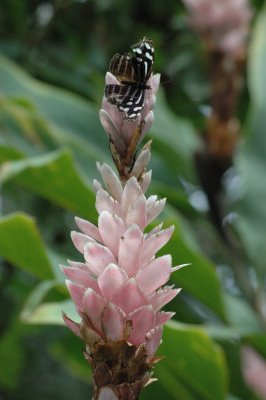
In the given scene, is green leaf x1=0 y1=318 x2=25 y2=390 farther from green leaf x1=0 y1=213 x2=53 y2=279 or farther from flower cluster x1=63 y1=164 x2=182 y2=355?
flower cluster x1=63 y1=164 x2=182 y2=355

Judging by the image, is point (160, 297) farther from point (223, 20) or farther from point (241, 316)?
point (223, 20)

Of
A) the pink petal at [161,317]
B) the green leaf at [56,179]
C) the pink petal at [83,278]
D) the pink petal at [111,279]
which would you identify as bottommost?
the green leaf at [56,179]

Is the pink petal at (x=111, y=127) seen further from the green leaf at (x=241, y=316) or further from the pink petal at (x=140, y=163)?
the green leaf at (x=241, y=316)

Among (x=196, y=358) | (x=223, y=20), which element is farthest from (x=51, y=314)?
(x=223, y=20)

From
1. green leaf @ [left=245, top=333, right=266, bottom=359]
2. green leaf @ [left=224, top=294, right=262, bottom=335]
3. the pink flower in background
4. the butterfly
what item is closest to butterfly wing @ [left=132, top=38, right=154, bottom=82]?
the butterfly

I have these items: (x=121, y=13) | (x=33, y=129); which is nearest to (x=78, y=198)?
(x=33, y=129)

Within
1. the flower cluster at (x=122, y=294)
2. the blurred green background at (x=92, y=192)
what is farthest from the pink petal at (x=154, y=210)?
the blurred green background at (x=92, y=192)

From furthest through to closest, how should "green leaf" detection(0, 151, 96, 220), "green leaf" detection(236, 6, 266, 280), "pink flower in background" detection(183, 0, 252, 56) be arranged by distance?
"pink flower in background" detection(183, 0, 252, 56)
"green leaf" detection(236, 6, 266, 280)
"green leaf" detection(0, 151, 96, 220)
